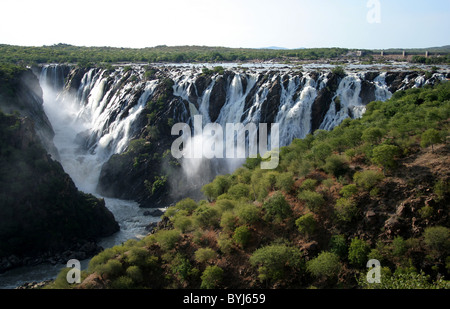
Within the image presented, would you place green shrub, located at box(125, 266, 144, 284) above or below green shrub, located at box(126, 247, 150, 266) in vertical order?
below

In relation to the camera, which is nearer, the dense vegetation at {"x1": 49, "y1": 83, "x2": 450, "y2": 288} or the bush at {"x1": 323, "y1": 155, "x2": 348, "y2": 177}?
the dense vegetation at {"x1": 49, "y1": 83, "x2": 450, "y2": 288}

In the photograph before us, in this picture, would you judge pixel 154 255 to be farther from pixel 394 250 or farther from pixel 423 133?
pixel 423 133

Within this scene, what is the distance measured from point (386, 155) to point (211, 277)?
40.3 ft

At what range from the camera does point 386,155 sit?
822 inches

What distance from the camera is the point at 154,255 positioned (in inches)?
851

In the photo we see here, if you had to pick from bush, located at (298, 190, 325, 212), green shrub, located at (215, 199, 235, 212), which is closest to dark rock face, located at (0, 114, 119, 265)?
green shrub, located at (215, 199, 235, 212)

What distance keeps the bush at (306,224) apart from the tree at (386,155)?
5.51m

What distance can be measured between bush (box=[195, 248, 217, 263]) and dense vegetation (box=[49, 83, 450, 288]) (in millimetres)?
57

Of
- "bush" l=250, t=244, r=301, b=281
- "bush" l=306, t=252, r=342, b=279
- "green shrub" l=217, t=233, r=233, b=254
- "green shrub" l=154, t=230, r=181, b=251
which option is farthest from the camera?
"green shrub" l=154, t=230, r=181, b=251

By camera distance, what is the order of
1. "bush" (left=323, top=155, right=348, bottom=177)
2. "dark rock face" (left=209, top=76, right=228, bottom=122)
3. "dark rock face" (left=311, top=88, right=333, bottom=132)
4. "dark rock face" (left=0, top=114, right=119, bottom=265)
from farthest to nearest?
"dark rock face" (left=209, top=76, right=228, bottom=122) < "dark rock face" (left=311, top=88, right=333, bottom=132) < "dark rock face" (left=0, top=114, right=119, bottom=265) < "bush" (left=323, top=155, right=348, bottom=177)

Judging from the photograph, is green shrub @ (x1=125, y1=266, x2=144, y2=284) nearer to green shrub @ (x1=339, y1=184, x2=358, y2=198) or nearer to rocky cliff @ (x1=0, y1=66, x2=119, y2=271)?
green shrub @ (x1=339, y1=184, x2=358, y2=198)

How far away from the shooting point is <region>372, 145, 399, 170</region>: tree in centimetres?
2086

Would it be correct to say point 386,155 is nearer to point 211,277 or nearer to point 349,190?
point 349,190
